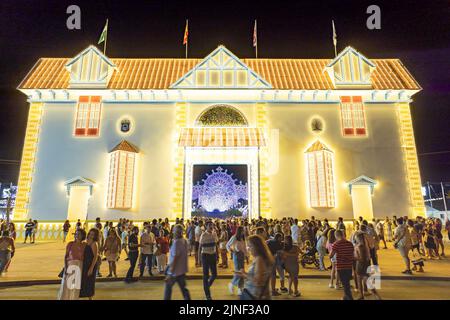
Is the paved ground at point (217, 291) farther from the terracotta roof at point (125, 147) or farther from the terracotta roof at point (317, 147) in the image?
the terracotta roof at point (125, 147)

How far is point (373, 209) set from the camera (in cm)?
1955

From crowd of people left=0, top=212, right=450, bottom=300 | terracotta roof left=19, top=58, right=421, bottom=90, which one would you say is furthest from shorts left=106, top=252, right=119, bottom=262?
terracotta roof left=19, top=58, right=421, bottom=90

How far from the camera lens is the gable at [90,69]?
20.9 meters

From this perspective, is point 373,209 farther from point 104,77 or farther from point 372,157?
point 104,77

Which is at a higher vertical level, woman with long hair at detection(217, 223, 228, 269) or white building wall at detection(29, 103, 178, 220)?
white building wall at detection(29, 103, 178, 220)

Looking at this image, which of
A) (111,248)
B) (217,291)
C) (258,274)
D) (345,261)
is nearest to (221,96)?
(111,248)

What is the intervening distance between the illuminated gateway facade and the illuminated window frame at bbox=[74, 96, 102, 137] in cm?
8

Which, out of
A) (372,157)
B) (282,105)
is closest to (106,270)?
(282,105)

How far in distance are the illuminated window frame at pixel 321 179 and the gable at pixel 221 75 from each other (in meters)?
5.93

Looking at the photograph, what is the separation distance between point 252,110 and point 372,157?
9083mm

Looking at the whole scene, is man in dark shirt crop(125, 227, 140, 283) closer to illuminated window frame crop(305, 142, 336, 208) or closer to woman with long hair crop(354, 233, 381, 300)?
woman with long hair crop(354, 233, 381, 300)

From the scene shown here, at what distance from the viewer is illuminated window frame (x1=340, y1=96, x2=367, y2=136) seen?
2088cm

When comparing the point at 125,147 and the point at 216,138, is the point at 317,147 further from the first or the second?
the point at 125,147

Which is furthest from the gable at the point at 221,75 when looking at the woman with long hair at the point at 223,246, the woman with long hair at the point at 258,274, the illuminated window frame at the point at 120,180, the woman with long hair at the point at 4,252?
the woman with long hair at the point at 258,274
